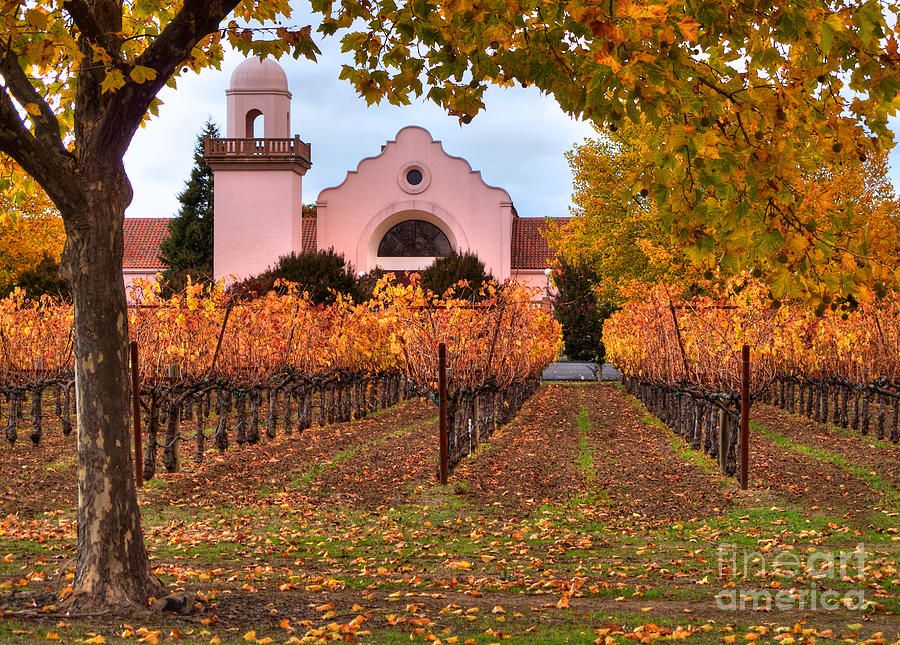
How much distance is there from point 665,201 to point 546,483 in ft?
30.6

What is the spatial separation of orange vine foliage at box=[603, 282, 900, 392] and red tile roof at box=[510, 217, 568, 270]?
37447mm

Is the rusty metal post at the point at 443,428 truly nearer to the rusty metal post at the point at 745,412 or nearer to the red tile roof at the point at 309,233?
the rusty metal post at the point at 745,412

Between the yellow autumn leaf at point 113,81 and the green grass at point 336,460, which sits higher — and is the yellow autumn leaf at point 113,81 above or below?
above

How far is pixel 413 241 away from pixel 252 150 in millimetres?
11592

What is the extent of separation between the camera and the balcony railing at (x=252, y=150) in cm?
5672

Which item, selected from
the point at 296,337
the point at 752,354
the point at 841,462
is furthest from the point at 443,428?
the point at 296,337

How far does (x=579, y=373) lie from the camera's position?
56.0 meters

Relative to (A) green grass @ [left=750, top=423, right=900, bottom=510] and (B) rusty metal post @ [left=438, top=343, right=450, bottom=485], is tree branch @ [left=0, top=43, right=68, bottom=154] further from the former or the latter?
(A) green grass @ [left=750, top=423, right=900, bottom=510]

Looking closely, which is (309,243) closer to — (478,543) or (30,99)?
(478,543)

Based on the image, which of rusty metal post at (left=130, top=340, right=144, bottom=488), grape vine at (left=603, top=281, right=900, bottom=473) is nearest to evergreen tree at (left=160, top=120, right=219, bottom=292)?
grape vine at (left=603, top=281, right=900, bottom=473)

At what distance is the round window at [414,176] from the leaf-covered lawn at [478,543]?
44.1 metres

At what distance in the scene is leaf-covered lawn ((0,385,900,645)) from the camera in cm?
711

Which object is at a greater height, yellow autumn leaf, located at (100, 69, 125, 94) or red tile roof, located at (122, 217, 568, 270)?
red tile roof, located at (122, 217, 568, 270)

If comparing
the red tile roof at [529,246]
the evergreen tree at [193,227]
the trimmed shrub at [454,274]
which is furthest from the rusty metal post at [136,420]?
the red tile roof at [529,246]
